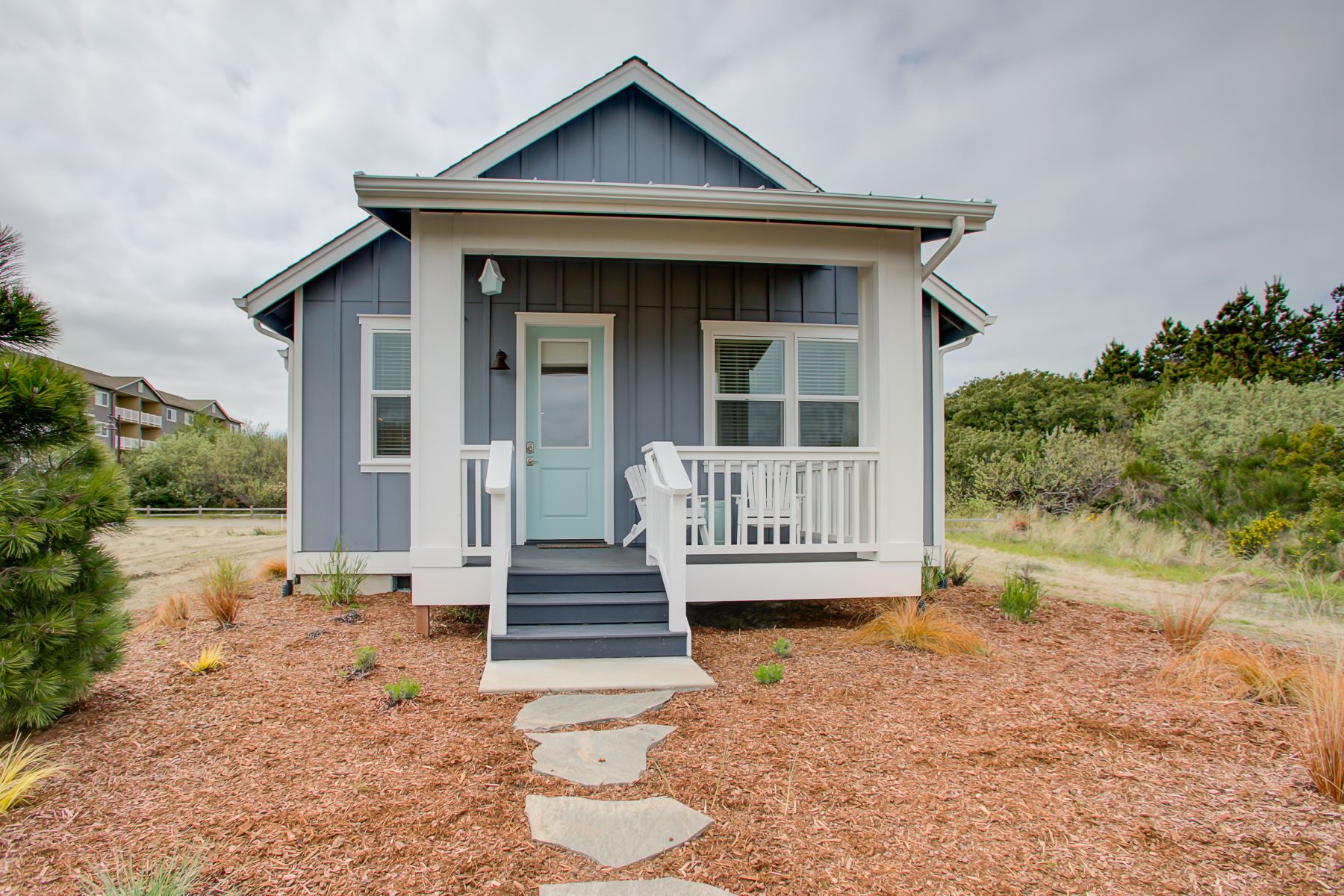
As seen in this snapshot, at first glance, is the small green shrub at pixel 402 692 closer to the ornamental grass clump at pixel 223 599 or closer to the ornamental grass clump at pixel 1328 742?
the ornamental grass clump at pixel 223 599

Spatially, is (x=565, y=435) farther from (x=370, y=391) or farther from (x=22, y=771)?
(x=22, y=771)

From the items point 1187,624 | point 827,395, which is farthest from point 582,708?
point 827,395

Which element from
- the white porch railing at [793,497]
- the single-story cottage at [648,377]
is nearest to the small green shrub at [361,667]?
the single-story cottage at [648,377]

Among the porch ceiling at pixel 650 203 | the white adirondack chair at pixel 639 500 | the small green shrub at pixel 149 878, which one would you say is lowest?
the small green shrub at pixel 149 878

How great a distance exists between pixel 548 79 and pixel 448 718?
10605 millimetres

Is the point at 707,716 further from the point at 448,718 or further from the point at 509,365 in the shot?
the point at 509,365

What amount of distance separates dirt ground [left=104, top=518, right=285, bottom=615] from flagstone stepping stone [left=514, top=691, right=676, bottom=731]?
540 cm

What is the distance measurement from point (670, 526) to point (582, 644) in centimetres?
94

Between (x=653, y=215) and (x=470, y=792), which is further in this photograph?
(x=653, y=215)

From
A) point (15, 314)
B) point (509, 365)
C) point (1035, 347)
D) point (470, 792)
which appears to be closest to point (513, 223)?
point (509, 365)

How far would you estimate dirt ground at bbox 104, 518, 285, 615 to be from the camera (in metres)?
8.59

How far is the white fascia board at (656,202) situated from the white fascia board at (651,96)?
174 centimetres

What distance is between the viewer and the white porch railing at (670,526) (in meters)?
4.29

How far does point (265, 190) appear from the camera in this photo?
13594 millimetres
